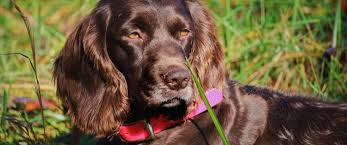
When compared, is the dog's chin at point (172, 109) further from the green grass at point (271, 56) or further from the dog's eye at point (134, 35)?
the green grass at point (271, 56)

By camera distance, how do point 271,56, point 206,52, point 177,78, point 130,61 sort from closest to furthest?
1. point 177,78
2. point 130,61
3. point 206,52
4. point 271,56

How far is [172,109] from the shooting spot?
12.5ft

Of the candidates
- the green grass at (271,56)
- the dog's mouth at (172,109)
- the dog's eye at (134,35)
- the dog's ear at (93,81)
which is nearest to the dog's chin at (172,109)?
the dog's mouth at (172,109)

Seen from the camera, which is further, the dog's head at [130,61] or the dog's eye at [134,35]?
the dog's eye at [134,35]

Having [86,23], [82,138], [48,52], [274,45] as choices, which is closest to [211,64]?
[86,23]

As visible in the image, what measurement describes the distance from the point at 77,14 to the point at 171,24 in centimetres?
420

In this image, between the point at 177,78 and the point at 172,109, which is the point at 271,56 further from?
the point at 177,78

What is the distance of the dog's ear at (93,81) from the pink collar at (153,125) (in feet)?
0.27

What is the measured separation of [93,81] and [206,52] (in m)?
0.68

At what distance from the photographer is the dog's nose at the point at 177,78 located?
3.49 meters

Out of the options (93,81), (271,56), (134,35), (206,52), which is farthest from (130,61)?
(271,56)

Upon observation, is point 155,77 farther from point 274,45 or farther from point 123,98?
point 274,45

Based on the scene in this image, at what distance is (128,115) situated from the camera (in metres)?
3.97

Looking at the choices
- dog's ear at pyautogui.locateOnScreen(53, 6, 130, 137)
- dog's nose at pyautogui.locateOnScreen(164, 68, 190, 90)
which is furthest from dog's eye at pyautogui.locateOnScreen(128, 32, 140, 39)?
dog's nose at pyautogui.locateOnScreen(164, 68, 190, 90)
